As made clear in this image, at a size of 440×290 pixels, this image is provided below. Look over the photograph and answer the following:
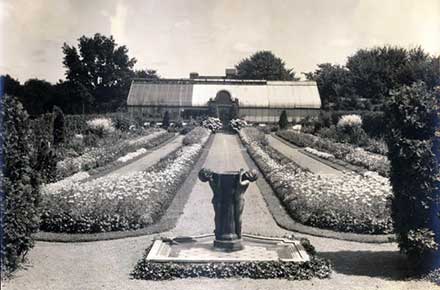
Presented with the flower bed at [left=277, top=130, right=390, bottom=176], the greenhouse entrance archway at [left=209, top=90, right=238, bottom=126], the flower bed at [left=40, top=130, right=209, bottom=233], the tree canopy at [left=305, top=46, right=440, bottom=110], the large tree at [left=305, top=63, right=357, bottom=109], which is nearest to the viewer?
the flower bed at [left=40, top=130, right=209, bottom=233]

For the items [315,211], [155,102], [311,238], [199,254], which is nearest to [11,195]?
[199,254]

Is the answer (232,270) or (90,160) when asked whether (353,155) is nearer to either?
(90,160)

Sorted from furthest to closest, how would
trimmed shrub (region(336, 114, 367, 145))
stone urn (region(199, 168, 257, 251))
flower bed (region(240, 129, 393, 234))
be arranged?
1. trimmed shrub (region(336, 114, 367, 145))
2. flower bed (region(240, 129, 393, 234))
3. stone urn (region(199, 168, 257, 251))

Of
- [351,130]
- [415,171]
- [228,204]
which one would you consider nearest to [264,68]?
[351,130]

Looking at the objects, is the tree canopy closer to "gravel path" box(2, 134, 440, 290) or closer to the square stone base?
"gravel path" box(2, 134, 440, 290)

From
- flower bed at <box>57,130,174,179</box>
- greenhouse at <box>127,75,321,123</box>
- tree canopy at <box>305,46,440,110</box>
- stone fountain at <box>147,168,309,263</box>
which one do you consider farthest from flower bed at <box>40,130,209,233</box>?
tree canopy at <box>305,46,440,110</box>

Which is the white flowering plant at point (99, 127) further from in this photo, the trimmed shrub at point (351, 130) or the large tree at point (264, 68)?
the large tree at point (264, 68)

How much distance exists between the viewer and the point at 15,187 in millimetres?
8172

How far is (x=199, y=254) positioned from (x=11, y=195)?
2.96 meters

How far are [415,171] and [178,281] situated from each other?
3689 millimetres

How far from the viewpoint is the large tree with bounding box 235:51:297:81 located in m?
82.4

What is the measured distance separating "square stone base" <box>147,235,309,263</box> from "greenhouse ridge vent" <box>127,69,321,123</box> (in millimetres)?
48643

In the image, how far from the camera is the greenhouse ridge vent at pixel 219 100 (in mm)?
59625

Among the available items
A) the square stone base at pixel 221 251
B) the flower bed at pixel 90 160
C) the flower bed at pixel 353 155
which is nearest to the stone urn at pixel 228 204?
the square stone base at pixel 221 251
